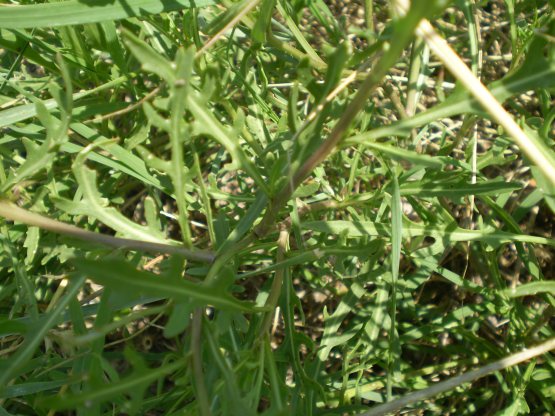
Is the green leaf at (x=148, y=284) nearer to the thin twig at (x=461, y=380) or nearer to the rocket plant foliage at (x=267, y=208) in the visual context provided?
the rocket plant foliage at (x=267, y=208)

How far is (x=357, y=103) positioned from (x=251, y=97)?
29.2 inches

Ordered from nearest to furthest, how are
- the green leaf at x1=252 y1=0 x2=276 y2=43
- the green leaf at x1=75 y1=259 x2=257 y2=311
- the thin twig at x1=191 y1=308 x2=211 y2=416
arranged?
the green leaf at x1=75 y1=259 x2=257 y2=311 → the thin twig at x1=191 y1=308 x2=211 y2=416 → the green leaf at x1=252 y1=0 x2=276 y2=43

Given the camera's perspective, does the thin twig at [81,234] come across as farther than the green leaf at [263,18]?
No

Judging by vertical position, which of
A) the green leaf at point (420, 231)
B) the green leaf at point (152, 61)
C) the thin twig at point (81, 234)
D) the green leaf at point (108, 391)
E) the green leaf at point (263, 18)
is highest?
the green leaf at point (263, 18)

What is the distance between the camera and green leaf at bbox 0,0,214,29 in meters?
1.22

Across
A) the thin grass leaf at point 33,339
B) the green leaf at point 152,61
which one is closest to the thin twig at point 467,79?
the green leaf at point 152,61

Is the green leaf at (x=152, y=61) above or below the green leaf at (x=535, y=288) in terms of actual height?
above

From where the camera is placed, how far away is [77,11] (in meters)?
1.23

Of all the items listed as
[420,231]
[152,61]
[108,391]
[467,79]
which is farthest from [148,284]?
[420,231]

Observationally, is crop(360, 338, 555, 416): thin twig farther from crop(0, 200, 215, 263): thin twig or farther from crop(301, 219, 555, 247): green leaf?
crop(0, 200, 215, 263): thin twig

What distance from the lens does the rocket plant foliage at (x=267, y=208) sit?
35.0 inches

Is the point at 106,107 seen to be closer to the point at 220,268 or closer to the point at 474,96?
the point at 220,268

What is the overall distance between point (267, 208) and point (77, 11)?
554mm

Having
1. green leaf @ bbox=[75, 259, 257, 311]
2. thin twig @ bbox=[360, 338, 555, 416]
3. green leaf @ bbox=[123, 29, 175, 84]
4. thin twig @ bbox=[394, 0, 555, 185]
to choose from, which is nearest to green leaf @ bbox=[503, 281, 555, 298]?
thin twig @ bbox=[360, 338, 555, 416]
